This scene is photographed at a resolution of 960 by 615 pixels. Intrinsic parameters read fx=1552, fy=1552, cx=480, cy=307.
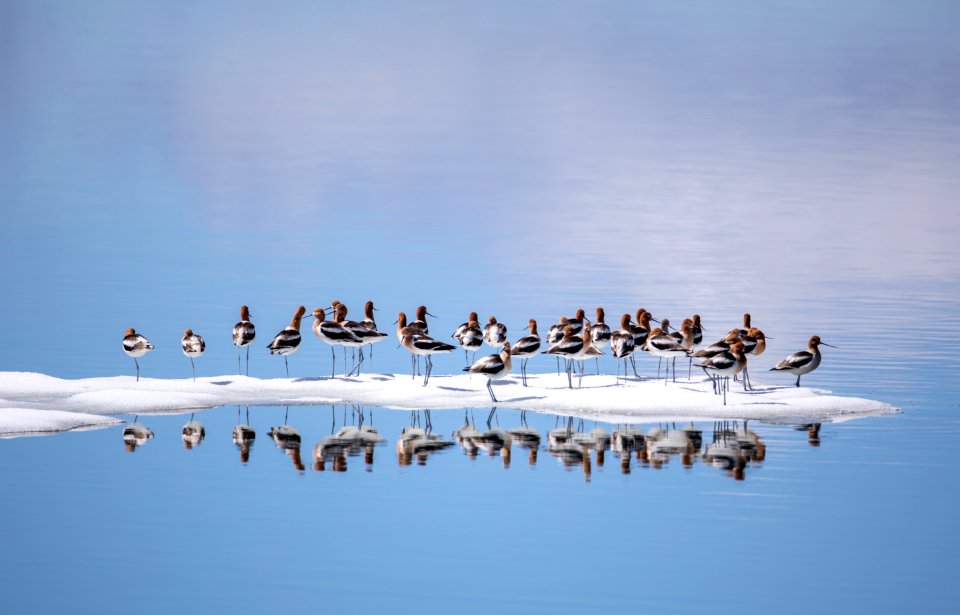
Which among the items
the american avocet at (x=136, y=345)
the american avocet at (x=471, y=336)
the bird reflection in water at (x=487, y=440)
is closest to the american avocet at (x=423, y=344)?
the american avocet at (x=471, y=336)

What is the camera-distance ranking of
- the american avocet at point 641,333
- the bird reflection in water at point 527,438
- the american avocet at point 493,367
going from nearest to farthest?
the bird reflection in water at point 527,438 → the american avocet at point 493,367 → the american avocet at point 641,333

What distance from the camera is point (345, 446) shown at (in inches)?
1008

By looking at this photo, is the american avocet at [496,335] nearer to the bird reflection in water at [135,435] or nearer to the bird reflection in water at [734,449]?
the bird reflection in water at [734,449]

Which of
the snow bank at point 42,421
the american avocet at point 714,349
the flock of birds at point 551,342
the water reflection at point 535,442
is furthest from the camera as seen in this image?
the flock of birds at point 551,342

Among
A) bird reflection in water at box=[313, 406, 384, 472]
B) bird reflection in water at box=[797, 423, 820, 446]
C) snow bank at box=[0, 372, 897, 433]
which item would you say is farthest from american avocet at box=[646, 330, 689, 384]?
bird reflection in water at box=[313, 406, 384, 472]

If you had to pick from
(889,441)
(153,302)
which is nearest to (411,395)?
(889,441)

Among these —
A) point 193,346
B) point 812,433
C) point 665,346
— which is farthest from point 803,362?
point 193,346

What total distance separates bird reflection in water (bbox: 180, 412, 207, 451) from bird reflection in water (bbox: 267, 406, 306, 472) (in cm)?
120

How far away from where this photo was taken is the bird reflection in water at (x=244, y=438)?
2479 centimetres

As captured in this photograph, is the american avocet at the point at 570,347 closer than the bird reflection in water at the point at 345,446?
No

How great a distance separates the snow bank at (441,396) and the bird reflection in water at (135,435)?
1168 mm

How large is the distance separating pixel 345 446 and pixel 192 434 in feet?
9.18

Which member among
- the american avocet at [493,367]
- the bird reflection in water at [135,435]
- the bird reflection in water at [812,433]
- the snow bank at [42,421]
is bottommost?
the bird reflection in water at [135,435]

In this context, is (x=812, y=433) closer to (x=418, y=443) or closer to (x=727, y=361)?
(x=727, y=361)
